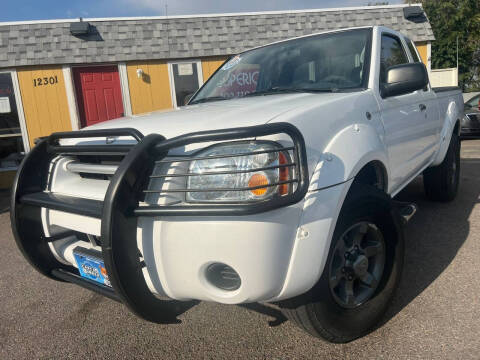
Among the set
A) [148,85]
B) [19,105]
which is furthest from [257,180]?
[19,105]

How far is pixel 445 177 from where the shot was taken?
446 centimetres

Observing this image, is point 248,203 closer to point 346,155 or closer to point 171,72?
point 346,155

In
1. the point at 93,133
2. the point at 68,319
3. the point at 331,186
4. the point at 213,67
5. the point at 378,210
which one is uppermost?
the point at 213,67

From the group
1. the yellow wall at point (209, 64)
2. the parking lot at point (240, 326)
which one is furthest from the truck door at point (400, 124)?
the yellow wall at point (209, 64)

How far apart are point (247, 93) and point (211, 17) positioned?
21.7 ft

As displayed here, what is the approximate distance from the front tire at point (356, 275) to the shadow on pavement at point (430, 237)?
24 centimetres

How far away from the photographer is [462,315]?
2.37 m

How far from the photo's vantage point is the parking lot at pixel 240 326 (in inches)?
85.4

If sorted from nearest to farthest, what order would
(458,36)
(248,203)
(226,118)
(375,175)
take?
1. (248,203)
2. (226,118)
3. (375,175)
4. (458,36)

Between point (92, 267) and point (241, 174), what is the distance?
0.97 m

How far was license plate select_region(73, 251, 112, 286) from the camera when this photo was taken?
1.98 meters

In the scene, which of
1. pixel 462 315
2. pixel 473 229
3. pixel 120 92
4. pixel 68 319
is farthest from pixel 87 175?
pixel 120 92

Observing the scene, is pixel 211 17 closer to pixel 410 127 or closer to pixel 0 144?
pixel 0 144

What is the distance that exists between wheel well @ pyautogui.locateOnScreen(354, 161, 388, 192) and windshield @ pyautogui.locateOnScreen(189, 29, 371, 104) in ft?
1.73
